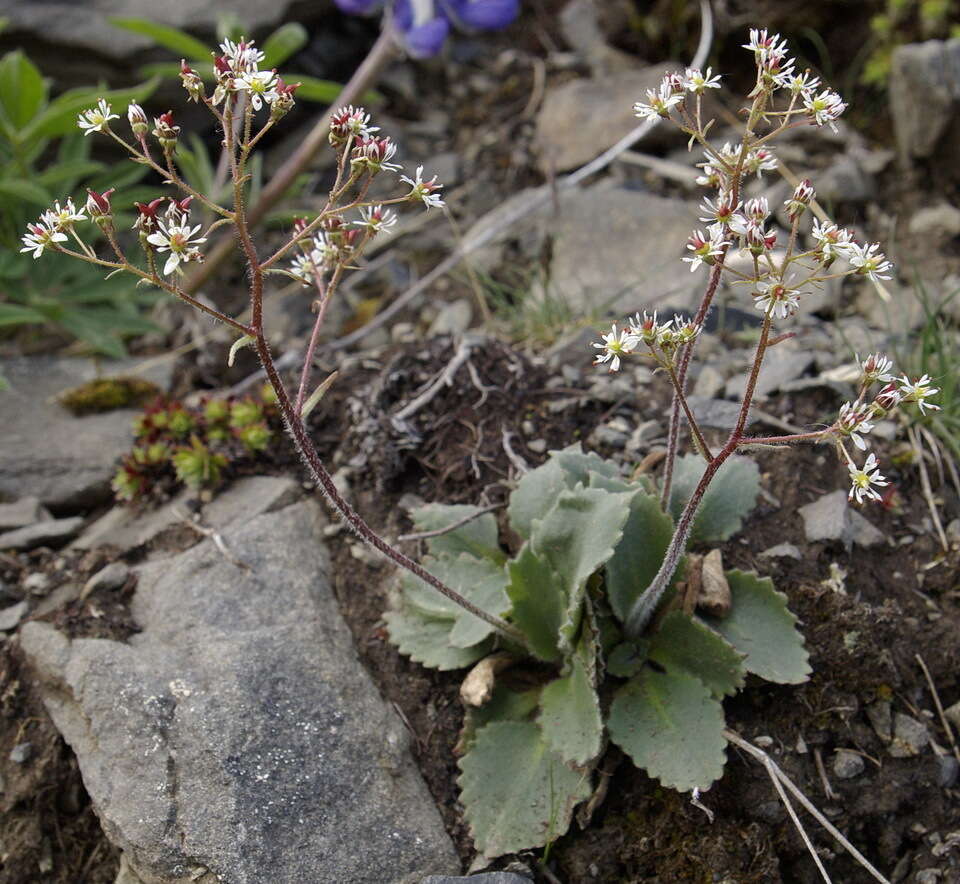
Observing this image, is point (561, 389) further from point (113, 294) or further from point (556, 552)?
point (113, 294)

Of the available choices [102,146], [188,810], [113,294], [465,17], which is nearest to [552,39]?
[465,17]

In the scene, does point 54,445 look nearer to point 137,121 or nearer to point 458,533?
point 458,533

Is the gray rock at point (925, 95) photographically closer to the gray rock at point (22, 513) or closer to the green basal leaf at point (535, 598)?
the green basal leaf at point (535, 598)

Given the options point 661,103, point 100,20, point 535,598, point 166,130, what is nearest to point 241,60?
point 166,130

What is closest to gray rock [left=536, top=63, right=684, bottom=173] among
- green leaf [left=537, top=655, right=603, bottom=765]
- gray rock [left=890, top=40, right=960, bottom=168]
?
gray rock [left=890, top=40, right=960, bottom=168]

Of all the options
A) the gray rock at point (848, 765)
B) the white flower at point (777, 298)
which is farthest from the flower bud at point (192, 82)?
the gray rock at point (848, 765)

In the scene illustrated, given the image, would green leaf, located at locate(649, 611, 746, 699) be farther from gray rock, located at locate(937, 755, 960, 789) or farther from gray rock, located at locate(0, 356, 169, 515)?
gray rock, located at locate(0, 356, 169, 515)

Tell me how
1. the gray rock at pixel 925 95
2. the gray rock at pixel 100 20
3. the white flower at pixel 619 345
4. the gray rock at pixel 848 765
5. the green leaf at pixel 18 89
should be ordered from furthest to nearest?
the gray rock at pixel 100 20 < the gray rock at pixel 925 95 < the green leaf at pixel 18 89 < the gray rock at pixel 848 765 < the white flower at pixel 619 345
